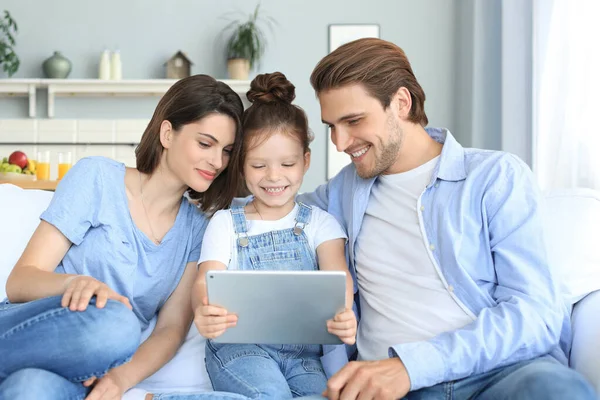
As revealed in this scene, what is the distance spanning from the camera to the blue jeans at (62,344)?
126 cm

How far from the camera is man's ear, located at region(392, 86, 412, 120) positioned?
1788 mm

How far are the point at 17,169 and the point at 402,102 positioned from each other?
2.72 meters

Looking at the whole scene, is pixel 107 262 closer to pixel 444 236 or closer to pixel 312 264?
pixel 312 264

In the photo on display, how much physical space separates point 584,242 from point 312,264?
2.17 ft

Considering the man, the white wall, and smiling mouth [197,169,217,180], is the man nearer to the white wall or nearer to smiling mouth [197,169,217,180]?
smiling mouth [197,169,217,180]

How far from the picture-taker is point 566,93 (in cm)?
286

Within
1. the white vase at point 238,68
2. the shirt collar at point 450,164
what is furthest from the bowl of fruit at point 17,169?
the shirt collar at point 450,164

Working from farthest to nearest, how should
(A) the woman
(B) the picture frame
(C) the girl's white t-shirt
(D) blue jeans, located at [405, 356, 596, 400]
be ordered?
(B) the picture frame < (C) the girl's white t-shirt < (A) the woman < (D) blue jeans, located at [405, 356, 596, 400]

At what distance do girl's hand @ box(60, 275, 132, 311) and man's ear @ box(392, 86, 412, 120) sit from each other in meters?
0.88

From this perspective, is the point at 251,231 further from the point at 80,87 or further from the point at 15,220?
the point at 80,87

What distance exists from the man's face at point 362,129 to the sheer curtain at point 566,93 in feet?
3.80

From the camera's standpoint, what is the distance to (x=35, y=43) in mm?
5391

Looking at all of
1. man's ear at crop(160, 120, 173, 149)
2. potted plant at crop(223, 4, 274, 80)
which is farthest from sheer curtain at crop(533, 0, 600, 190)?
potted plant at crop(223, 4, 274, 80)

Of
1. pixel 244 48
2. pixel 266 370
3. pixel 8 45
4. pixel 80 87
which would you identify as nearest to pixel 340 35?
pixel 244 48
